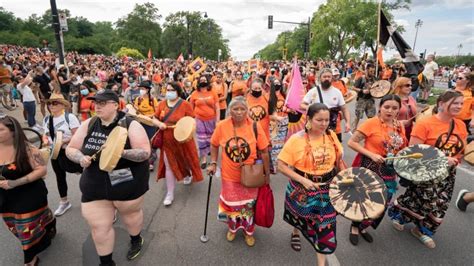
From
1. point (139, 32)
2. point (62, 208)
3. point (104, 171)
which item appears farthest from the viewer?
point (139, 32)

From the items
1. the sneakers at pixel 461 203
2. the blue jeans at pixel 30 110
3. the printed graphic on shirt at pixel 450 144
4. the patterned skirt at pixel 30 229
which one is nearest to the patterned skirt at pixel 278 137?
the printed graphic on shirt at pixel 450 144

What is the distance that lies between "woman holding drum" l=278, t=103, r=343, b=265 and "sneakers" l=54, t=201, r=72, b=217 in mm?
3337

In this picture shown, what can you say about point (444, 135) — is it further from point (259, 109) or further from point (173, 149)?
point (173, 149)

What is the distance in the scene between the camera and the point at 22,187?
2793mm

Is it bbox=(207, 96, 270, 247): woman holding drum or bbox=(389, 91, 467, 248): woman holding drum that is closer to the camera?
bbox=(389, 91, 467, 248): woman holding drum

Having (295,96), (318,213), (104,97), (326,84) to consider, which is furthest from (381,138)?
(104,97)

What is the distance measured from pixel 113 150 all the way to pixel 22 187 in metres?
1.31

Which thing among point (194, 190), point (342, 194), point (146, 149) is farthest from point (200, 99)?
point (342, 194)

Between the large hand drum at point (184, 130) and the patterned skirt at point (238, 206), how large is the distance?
86 centimetres

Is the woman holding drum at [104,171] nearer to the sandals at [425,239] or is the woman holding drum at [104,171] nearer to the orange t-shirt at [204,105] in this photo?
the orange t-shirt at [204,105]

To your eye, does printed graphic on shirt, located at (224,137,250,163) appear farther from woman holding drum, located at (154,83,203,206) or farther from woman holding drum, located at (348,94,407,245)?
woman holding drum, located at (154,83,203,206)

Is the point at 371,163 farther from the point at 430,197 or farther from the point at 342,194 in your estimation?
Result: the point at 342,194

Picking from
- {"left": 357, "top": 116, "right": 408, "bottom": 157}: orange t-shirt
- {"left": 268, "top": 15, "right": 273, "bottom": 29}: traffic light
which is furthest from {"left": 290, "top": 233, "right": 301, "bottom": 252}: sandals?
{"left": 268, "top": 15, "right": 273, "bottom": 29}: traffic light

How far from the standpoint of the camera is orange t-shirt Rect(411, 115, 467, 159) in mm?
2994
